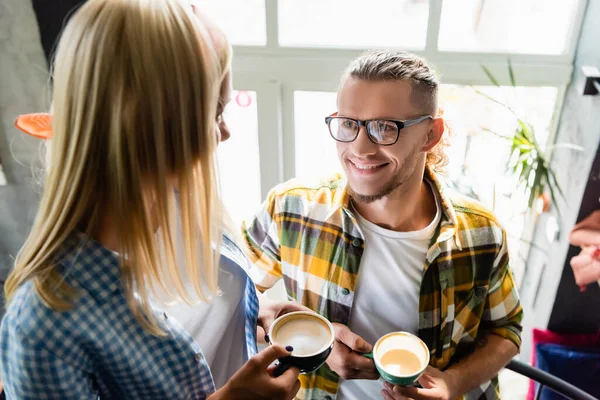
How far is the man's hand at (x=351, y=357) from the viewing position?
→ 1.30m

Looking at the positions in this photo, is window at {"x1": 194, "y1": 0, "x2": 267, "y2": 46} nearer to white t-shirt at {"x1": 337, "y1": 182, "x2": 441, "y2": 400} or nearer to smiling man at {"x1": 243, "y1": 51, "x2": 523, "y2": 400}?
smiling man at {"x1": 243, "y1": 51, "x2": 523, "y2": 400}

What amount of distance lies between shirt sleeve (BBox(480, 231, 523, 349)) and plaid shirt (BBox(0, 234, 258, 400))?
3.05 ft

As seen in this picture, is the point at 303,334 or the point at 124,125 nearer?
the point at 124,125

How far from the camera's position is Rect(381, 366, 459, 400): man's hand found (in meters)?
1.22

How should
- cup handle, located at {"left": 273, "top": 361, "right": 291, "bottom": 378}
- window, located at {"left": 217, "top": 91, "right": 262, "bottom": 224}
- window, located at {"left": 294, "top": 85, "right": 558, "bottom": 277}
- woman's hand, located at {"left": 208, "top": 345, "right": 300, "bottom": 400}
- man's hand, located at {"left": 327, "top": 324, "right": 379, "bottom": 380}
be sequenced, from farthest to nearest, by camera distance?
window, located at {"left": 217, "top": 91, "right": 262, "bottom": 224} < window, located at {"left": 294, "top": 85, "right": 558, "bottom": 277} < man's hand, located at {"left": 327, "top": 324, "right": 379, "bottom": 380} < cup handle, located at {"left": 273, "top": 361, "right": 291, "bottom": 378} < woman's hand, located at {"left": 208, "top": 345, "right": 300, "bottom": 400}

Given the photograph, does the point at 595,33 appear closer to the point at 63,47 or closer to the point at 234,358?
the point at 234,358

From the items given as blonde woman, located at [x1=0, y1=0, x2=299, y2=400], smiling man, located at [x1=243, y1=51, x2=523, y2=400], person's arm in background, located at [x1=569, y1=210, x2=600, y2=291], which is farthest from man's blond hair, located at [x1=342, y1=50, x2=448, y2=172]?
person's arm in background, located at [x1=569, y1=210, x2=600, y2=291]

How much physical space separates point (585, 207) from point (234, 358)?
1820mm

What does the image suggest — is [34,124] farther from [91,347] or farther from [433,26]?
[433,26]

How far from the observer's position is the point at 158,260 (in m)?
0.89

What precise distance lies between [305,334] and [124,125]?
746 millimetres

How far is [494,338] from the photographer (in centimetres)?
146

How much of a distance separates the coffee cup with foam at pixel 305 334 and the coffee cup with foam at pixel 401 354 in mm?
147

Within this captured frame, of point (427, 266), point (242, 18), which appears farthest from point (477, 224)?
point (242, 18)
